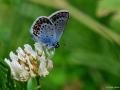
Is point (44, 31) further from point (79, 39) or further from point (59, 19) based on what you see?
point (79, 39)

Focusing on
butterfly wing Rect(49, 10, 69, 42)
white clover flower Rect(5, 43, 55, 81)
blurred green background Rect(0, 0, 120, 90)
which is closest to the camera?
white clover flower Rect(5, 43, 55, 81)

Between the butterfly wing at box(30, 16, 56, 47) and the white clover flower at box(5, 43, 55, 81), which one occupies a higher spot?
the butterfly wing at box(30, 16, 56, 47)

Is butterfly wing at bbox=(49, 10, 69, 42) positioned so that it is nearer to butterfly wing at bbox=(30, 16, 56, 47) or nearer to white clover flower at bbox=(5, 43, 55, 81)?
butterfly wing at bbox=(30, 16, 56, 47)

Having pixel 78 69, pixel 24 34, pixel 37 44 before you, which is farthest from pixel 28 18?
pixel 37 44

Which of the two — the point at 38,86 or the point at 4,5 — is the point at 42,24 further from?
the point at 4,5

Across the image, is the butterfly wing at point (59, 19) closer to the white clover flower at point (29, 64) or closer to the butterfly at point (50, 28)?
the butterfly at point (50, 28)

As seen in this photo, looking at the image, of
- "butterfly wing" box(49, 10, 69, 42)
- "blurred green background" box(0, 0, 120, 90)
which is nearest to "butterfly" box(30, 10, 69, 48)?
"butterfly wing" box(49, 10, 69, 42)
